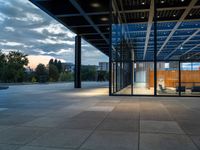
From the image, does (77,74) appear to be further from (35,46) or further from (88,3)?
(35,46)

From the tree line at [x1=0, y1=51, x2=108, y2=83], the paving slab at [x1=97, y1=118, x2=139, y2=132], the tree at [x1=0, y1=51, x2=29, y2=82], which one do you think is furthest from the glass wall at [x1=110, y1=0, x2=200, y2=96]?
the tree line at [x1=0, y1=51, x2=108, y2=83]

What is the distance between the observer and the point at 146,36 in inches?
930

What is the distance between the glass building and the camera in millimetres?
16984

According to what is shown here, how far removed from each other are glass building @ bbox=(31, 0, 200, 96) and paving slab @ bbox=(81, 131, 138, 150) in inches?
459

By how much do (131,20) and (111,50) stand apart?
517cm

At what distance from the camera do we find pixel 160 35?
23438mm

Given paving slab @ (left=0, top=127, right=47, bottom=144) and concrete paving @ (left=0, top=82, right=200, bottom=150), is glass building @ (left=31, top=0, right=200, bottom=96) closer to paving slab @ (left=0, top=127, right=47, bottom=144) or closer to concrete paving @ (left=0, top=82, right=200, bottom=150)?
concrete paving @ (left=0, top=82, right=200, bottom=150)

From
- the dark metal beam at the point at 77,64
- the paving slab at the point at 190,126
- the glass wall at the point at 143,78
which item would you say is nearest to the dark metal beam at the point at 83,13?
the dark metal beam at the point at 77,64

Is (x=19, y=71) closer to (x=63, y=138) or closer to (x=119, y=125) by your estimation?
(x=119, y=125)

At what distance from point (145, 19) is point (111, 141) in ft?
57.0

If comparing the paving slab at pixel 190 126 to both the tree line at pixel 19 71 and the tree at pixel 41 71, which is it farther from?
the tree at pixel 41 71

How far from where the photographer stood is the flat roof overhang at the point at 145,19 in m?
18.2

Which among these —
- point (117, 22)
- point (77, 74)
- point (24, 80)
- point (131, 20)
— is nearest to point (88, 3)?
point (117, 22)

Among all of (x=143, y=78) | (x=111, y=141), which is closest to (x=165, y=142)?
(x=111, y=141)
